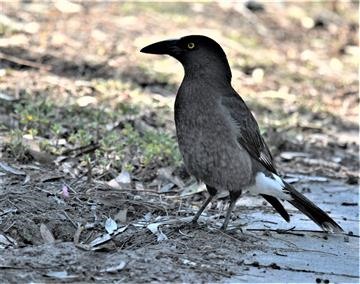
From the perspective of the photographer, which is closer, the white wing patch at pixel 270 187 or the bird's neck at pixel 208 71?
the bird's neck at pixel 208 71

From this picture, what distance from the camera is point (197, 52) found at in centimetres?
584

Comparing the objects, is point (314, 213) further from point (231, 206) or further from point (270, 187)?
point (231, 206)

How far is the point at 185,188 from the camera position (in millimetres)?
6637

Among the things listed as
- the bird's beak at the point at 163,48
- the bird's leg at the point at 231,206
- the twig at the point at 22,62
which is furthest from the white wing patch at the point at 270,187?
the twig at the point at 22,62

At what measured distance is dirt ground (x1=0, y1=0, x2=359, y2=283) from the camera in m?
4.70

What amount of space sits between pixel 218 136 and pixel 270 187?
2.21 ft

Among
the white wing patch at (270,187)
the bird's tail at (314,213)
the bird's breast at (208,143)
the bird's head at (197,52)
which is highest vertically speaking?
the bird's head at (197,52)

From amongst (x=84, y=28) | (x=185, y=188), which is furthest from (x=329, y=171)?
(x=84, y=28)

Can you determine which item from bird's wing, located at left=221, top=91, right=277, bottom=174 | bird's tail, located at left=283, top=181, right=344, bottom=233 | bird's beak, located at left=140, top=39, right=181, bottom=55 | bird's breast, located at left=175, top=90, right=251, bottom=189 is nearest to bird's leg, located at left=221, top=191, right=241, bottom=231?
bird's breast, located at left=175, top=90, right=251, bottom=189

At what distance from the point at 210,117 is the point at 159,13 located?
7.32 meters

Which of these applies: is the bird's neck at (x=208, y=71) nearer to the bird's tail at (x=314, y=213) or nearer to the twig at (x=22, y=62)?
the bird's tail at (x=314, y=213)

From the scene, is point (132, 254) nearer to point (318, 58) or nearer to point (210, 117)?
point (210, 117)

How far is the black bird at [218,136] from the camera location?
217 inches

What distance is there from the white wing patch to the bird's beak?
1115 mm
